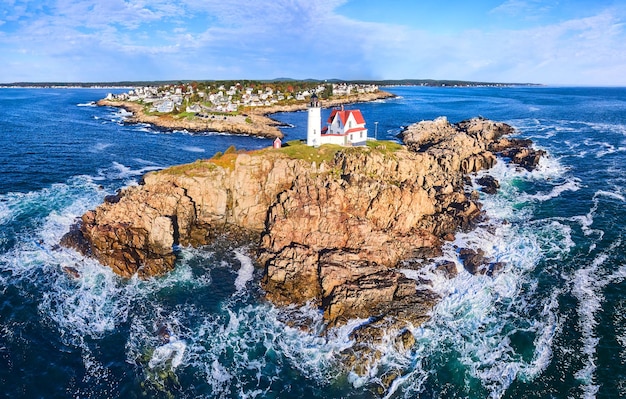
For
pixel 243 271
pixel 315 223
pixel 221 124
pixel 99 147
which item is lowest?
pixel 243 271

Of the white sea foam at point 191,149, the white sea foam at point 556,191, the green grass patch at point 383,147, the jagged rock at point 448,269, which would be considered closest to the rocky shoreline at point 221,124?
the white sea foam at point 191,149

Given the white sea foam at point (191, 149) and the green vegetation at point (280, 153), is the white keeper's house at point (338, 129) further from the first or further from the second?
the white sea foam at point (191, 149)

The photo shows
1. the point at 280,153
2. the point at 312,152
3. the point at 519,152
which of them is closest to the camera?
the point at 280,153

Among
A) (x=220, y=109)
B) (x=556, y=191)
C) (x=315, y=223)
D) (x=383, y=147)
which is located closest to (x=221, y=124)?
(x=220, y=109)

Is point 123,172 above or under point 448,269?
above

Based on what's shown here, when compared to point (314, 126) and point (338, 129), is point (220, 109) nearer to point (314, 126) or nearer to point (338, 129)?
point (338, 129)

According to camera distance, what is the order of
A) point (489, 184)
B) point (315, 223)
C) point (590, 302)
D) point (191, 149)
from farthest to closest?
1. point (191, 149)
2. point (489, 184)
3. point (315, 223)
4. point (590, 302)

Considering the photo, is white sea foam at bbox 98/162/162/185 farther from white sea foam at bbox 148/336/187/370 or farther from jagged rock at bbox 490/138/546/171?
jagged rock at bbox 490/138/546/171
